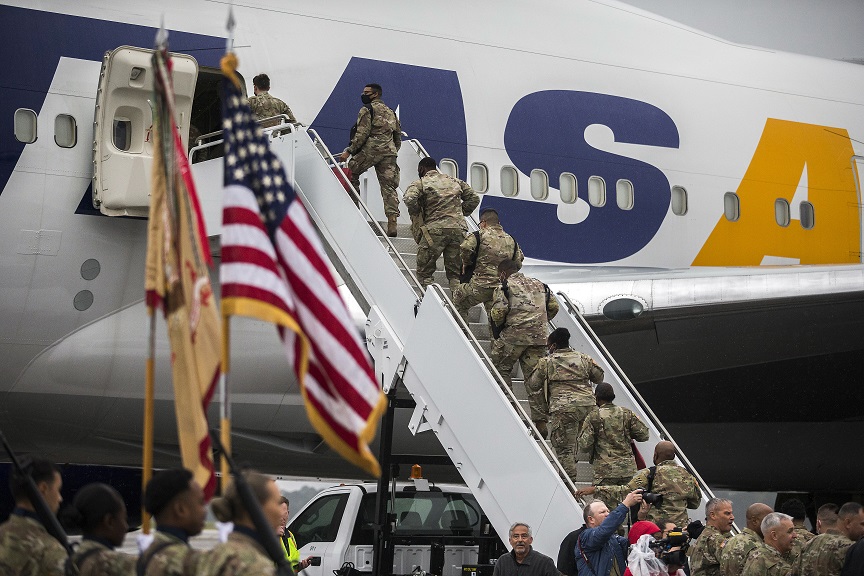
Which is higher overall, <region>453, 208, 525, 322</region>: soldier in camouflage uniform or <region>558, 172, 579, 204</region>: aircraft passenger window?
<region>558, 172, 579, 204</region>: aircraft passenger window

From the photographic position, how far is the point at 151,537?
13.2 feet

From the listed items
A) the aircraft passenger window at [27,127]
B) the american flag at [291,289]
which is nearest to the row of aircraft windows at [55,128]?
the aircraft passenger window at [27,127]

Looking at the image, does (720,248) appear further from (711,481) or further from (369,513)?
(369,513)

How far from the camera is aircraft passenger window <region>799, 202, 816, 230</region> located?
1409cm

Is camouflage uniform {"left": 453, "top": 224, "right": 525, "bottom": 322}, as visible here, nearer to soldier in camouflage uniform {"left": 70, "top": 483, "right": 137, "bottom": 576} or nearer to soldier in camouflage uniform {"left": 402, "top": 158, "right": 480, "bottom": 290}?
soldier in camouflage uniform {"left": 402, "top": 158, "right": 480, "bottom": 290}

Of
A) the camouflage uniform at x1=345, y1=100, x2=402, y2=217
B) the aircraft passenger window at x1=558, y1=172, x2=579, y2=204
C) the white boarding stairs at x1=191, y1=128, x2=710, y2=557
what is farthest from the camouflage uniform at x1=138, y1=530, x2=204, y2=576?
the aircraft passenger window at x1=558, y1=172, x2=579, y2=204

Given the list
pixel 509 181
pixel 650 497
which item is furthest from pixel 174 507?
pixel 509 181

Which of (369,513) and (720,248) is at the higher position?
(720,248)

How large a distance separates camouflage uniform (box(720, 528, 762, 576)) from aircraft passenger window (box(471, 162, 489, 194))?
5.80m

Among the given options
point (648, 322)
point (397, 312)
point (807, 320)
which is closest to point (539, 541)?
point (397, 312)

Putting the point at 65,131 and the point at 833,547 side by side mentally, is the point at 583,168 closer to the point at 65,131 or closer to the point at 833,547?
the point at 65,131

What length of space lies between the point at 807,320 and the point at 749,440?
154 centimetres

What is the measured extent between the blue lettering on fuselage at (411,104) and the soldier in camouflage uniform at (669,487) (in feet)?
15.7

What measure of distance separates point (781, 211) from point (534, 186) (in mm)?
3337
